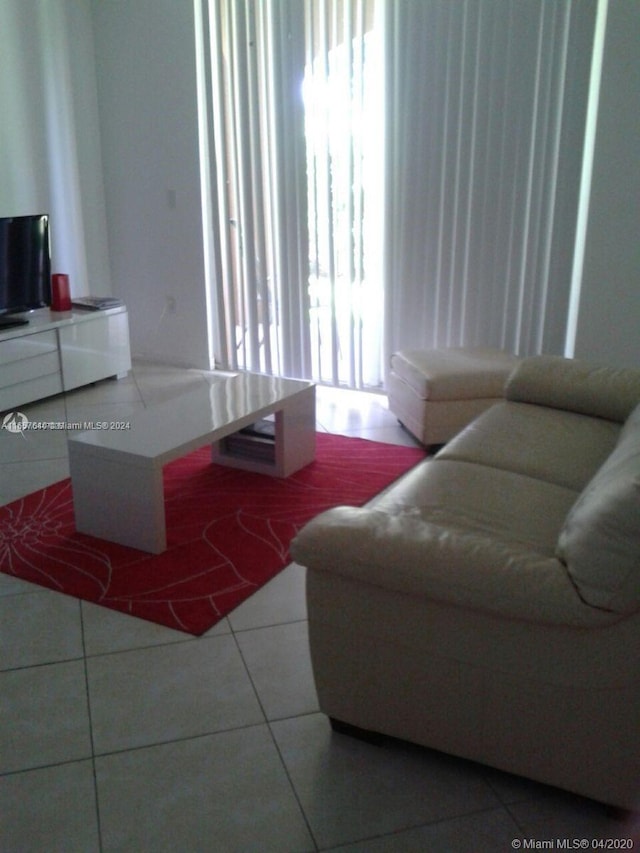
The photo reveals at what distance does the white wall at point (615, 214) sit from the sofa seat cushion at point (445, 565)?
2.77m

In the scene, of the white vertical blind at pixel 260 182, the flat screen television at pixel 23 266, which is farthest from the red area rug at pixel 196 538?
the flat screen television at pixel 23 266

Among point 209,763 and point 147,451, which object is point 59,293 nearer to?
point 147,451

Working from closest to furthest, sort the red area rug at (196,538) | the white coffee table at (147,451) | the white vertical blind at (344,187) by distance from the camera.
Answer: the red area rug at (196,538) < the white coffee table at (147,451) < the white vertical blind at (344,187)

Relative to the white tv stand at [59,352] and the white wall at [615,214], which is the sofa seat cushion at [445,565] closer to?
the white wall at [615,214]

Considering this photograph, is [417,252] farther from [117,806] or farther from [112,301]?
[117,806]

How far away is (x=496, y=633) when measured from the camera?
1593 millimetres

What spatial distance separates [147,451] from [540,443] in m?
1.37

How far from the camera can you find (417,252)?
4512 mm

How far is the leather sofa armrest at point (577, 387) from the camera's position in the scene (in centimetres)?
284

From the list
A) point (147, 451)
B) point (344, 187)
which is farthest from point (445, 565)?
point (344, 187)

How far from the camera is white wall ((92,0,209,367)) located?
499 cm

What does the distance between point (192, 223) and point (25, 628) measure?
11.4 feet

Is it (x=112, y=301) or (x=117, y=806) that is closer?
(x=117, y=806)

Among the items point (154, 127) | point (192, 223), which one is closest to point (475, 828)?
point (192, 223)
